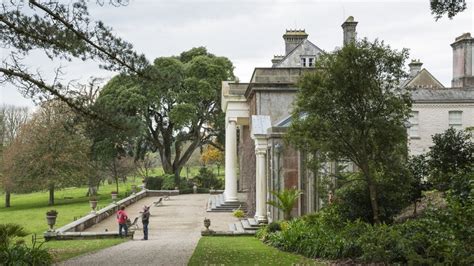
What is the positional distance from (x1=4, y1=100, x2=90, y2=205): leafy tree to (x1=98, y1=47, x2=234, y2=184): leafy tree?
14.0ft

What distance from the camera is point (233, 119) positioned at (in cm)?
3111

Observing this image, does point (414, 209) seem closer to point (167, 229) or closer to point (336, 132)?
point (336, 132)

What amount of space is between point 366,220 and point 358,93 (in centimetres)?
354

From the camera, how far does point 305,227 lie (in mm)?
15586

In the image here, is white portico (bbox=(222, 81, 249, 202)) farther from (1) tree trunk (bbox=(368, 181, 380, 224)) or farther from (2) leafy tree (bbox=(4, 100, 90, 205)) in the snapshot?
(1) tree trunk (bbox=(368, 181, 380, 224))

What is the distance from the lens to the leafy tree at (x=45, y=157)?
41.2 m

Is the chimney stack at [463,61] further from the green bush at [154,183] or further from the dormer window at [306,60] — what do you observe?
the green bush at [154,183]

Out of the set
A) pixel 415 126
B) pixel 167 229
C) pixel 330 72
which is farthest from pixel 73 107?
pixel 415 126

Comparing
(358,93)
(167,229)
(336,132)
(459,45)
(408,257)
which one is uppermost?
(459,45)

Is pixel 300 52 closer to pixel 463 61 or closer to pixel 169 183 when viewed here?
pixel 463 61

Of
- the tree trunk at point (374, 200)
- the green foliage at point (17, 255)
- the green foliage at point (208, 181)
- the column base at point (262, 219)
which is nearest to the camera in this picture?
the green foliage at point (17, 255)

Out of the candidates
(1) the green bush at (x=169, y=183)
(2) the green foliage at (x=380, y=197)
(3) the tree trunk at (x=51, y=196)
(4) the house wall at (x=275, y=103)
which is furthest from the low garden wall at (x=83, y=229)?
(1) the green bush at (x=169, y=183)

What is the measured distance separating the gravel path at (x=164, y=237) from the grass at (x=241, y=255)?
37cm

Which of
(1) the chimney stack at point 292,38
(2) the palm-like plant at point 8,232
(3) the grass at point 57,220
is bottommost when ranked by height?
(3) the grass at point 57,220
